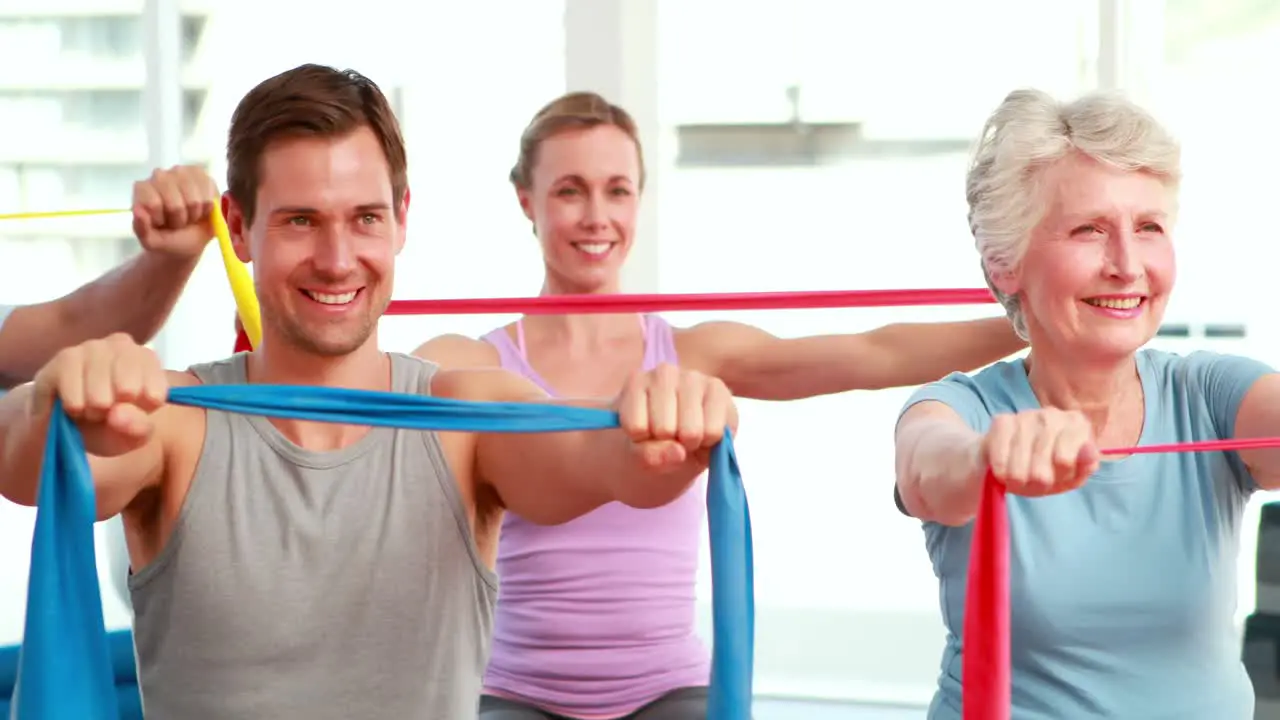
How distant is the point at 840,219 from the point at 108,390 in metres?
4.11

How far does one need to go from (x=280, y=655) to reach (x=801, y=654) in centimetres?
375

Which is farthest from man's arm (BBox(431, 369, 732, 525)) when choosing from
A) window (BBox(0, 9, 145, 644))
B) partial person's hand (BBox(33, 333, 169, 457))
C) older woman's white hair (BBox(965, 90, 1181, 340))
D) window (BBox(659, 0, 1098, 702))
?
window (BBox(0, 9, 145, 644))

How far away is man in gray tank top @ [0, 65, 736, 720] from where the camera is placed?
6.23ft

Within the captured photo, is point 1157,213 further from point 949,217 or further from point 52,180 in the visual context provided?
point 52,180

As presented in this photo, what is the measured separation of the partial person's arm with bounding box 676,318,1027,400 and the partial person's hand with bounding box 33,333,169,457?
124 centimetres

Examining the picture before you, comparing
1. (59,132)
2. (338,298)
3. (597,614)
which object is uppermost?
(59,132)

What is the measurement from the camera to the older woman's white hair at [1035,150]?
2.08m

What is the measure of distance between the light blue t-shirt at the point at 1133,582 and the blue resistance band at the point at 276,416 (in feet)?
1.27

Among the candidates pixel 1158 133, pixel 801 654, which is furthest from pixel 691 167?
pixel 1158 133

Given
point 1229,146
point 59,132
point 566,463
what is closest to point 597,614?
point 566,463

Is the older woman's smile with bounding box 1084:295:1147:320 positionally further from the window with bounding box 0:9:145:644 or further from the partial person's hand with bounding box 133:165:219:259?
the window with bounding box 0:9:145:644

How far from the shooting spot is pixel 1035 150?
2.11m

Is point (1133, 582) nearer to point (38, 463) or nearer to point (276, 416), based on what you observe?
point (276, 416)

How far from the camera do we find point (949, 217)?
Result: 18.1ft
